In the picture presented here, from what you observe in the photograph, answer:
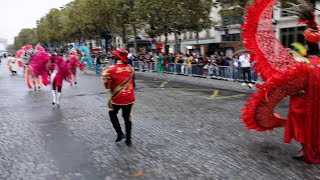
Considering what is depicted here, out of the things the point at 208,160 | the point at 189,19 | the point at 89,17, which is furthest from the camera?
the point at 89,17

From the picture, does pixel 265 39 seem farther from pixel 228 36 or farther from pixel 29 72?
pixel 228 36

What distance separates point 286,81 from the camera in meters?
5.01

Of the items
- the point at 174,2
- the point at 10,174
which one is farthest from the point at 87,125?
the point at 174,2

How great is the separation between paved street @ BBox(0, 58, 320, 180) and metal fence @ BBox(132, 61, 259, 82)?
20.1 feet

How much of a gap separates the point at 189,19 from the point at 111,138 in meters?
18.9

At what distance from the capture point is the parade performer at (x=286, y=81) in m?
4.98

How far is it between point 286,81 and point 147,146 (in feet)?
8.35

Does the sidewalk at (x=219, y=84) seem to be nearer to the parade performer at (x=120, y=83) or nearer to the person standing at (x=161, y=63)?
the person standing at (x=161, y=63)

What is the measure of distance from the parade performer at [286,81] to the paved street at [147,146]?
43cm

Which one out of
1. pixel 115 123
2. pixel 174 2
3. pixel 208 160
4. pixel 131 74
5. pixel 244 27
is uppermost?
pixel 174 2

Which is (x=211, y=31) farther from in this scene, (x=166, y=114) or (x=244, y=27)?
(x=244, y=27)

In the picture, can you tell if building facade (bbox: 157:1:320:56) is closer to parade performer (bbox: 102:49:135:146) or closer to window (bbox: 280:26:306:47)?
window (bbox: 280:26:306:47)

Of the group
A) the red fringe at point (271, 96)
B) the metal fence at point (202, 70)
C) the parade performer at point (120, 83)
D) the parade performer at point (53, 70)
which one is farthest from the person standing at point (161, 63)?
the red fringe at point (271, 96)

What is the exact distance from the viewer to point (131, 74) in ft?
21.0
